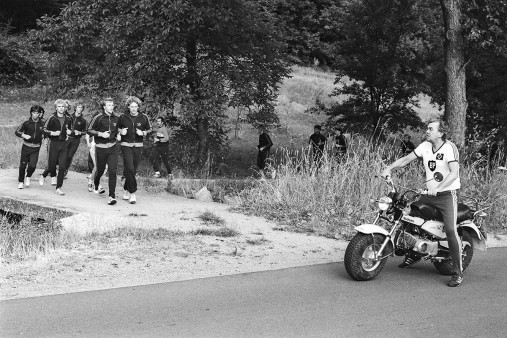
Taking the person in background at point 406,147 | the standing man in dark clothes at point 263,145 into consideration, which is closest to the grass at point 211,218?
the person in background at point 406,147

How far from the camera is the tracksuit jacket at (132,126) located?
535 inches

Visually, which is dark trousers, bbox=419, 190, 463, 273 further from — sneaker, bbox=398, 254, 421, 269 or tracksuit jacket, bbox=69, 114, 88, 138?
tracksuit jacket, bbox=69, 114, 88, 138

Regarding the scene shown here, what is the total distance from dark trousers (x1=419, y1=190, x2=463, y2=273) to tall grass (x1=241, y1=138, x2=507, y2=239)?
311cm

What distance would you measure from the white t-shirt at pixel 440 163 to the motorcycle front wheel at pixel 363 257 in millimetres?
910

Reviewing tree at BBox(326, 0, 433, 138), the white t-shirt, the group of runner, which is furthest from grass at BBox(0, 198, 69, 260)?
tree at BBox(326, 0, 433, 138)

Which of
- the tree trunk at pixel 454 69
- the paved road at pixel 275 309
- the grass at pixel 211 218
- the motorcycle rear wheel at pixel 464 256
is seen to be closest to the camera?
the paved road at pixel 275 309

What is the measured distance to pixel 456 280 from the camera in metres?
8.50

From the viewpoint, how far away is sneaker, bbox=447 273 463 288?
8492 millimetres

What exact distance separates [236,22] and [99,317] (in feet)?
54.9

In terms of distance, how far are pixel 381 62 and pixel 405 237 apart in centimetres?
1826

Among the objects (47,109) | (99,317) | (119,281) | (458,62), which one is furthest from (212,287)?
(47,109)

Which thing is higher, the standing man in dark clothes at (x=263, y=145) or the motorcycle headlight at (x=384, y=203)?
the standing man in dark clothes at (x=263, y=145)

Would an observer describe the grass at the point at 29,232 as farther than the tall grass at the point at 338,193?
No

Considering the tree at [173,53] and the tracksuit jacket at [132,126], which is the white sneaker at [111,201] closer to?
the tracksuit jacket at [132,126]
